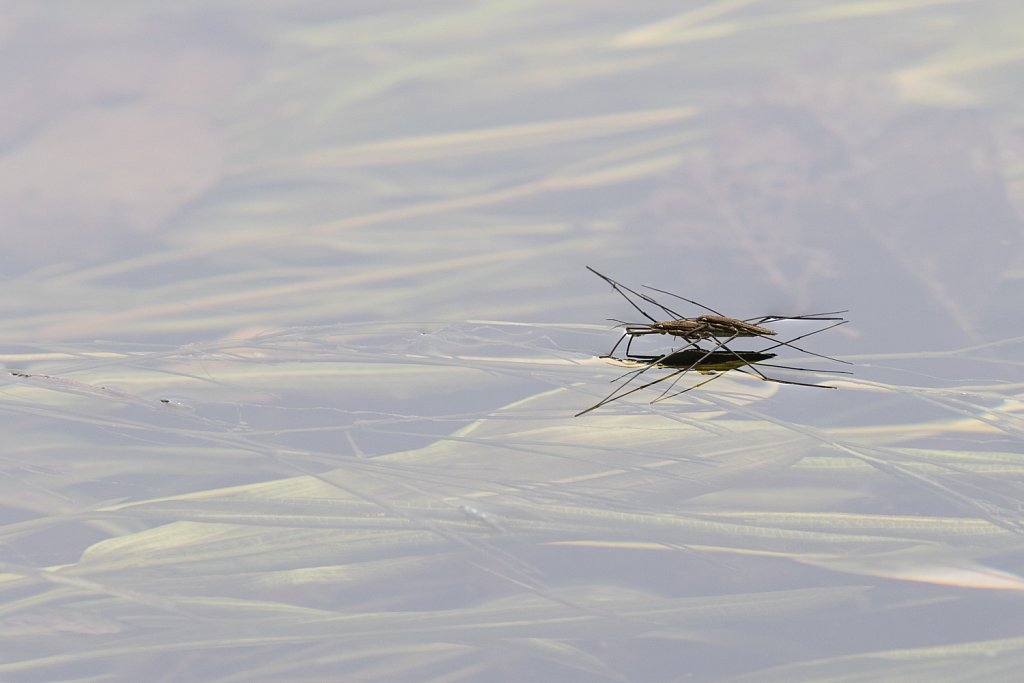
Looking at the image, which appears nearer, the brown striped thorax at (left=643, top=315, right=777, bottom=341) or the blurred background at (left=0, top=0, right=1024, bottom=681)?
the blurred background at (left=0, top=0, right=1024, bottom=681)

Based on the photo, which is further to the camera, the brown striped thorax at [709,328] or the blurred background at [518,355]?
the brown striped thorax at [709,328]

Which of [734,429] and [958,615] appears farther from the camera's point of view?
[734,429]

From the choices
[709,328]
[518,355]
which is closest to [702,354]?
[709,328]

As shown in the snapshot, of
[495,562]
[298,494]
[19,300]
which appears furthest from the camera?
[19,300]

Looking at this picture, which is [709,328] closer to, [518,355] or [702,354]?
[702,354]

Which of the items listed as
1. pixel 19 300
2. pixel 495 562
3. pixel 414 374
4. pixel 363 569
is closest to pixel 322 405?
pixel 414 374

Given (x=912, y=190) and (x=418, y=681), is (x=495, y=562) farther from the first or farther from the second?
(x=912, y=190)

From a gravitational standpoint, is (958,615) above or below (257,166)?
below

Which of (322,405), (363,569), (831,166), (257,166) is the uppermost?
(831,166)
